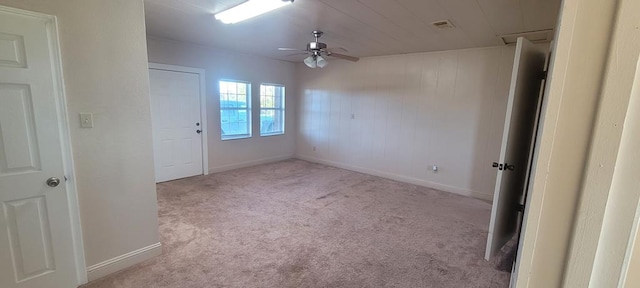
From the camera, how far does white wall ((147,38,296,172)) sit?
4.54 metres

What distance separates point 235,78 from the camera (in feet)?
17.7

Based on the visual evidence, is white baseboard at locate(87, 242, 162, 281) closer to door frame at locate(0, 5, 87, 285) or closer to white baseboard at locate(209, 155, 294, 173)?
door frame at locate(0, 5, 87, 285)

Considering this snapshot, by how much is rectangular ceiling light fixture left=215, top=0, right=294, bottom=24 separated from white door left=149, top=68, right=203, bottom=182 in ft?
6.69

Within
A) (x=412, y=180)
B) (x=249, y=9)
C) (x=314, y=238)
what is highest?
(x=249, y=9)

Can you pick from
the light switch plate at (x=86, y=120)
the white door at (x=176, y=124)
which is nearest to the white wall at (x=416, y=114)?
the white door at (x=176, y=124)

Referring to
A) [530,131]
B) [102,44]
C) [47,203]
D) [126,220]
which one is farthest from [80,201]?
[530,131]

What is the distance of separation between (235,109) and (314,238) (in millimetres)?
3638

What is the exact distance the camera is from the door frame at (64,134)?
1.78 metres

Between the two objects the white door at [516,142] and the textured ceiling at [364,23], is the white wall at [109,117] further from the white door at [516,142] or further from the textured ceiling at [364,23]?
the white door at [516,142]

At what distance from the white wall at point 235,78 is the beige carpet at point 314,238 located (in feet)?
3.32

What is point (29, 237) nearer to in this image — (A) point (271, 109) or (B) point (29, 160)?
(B) point (29, 160)

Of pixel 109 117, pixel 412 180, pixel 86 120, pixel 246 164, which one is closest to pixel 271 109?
pixel 246 164

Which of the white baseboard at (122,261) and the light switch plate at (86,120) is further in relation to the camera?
the white baseboard at (122,261)

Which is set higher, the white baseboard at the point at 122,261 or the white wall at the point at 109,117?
the white wall at the point at 109,117
